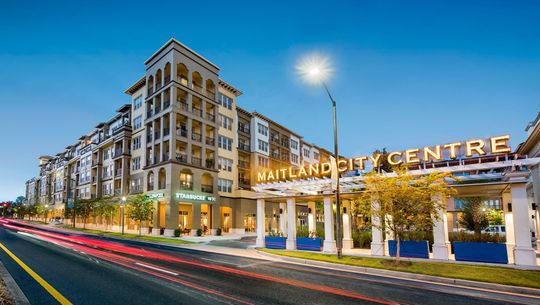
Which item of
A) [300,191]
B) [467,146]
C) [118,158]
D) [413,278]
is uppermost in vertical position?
[118,158]

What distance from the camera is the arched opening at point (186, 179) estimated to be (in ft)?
149

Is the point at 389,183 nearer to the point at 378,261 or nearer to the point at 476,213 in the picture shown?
the point at 378,261

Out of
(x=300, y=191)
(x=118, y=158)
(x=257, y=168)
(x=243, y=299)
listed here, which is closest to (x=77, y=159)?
(x=118, y=158)

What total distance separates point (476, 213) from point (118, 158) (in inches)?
2121

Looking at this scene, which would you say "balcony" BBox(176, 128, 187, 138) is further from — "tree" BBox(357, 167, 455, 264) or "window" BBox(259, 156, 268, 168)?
"tree" BBox(357, 167, 455, 264)

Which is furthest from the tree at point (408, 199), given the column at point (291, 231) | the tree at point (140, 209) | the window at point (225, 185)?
the window at point (225, 185)

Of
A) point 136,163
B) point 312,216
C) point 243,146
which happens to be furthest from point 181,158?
point 312,216

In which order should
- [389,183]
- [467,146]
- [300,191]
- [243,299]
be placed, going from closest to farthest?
[243,299]
[389,183]
[467,146]
[300,191]

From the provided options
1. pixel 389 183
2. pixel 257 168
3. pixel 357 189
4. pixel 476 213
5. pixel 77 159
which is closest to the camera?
pixel 389 183

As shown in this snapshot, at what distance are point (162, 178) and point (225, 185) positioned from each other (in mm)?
11084

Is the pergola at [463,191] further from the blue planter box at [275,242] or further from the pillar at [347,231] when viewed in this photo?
the blue planter box at [275,242]

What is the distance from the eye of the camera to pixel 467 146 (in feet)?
58.8

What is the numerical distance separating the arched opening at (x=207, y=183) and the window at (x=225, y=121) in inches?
374

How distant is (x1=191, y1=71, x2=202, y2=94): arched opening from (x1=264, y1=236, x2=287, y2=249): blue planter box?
31.2 metres
